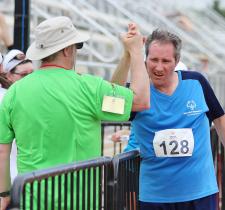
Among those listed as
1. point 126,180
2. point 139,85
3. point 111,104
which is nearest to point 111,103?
point 111,104

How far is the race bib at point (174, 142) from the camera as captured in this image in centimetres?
398

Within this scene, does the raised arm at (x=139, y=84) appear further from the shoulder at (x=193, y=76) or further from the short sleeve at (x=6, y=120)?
the shoulder at (x=193, y=76)

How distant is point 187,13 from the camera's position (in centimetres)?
2583

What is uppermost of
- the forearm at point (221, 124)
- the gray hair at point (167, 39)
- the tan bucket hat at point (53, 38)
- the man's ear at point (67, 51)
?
the gray hair at point (167, 39)

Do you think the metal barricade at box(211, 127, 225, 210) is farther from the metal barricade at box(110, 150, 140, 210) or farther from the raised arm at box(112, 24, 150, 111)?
the raised arm at box(112, 24, 150, 111)

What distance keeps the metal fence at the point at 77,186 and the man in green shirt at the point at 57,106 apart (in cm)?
13

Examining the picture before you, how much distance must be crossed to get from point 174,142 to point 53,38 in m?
1.19

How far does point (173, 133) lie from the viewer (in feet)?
13.1

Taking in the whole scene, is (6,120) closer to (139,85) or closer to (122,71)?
(139,85)

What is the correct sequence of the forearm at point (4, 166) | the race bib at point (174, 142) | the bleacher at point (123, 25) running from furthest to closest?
the bleacher at point (123, 25) → the race bib at point (174, 142) → the forearm at point (4, 166)

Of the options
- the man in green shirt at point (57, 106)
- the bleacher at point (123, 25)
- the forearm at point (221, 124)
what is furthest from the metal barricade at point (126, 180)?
the bleacher at point (123, 25)

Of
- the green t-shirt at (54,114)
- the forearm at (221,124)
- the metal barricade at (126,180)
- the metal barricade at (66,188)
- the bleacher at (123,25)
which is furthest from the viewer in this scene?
the bleacher at (123,25)

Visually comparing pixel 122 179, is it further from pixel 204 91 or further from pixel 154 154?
pixel 204 91

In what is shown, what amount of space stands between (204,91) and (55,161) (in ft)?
4.45
